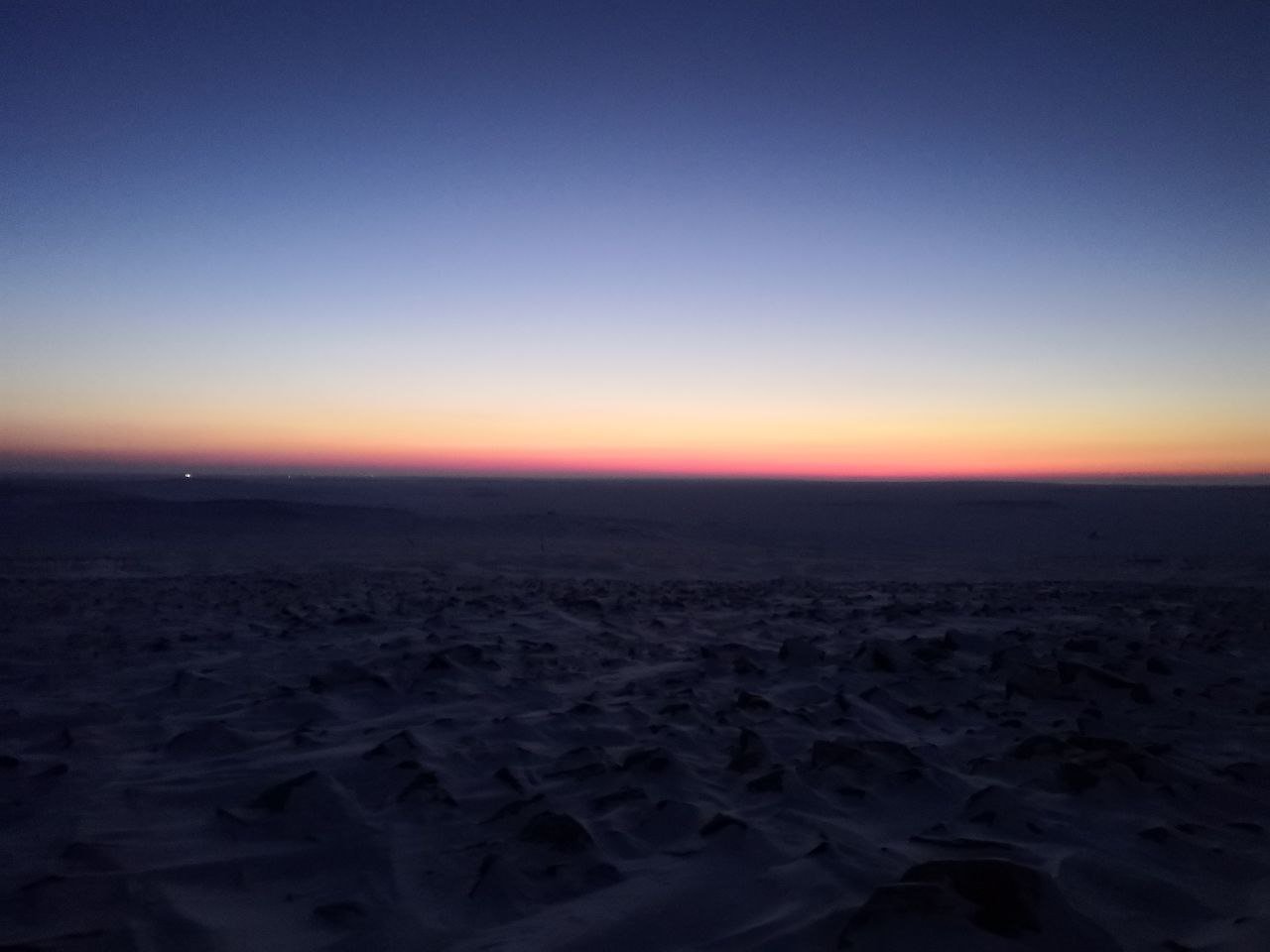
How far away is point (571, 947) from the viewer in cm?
271

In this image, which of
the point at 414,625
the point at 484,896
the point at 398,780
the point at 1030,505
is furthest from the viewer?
the point at 1030,505

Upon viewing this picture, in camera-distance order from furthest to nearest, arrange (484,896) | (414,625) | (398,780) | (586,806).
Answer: (414,625) < (398,780) < (586,806) < (484,896)

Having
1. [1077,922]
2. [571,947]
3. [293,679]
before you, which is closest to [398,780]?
[571,947]

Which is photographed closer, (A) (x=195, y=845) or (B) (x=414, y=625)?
(A) (x=195, y=845)

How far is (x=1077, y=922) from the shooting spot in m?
2.74

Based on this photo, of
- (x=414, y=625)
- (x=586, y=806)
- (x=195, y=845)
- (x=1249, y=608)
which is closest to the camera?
(x=195, y=845)

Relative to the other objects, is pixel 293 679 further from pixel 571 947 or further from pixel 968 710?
pixel 968 710

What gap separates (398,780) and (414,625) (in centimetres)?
403

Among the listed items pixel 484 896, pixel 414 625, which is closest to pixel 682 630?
pixel 414 625

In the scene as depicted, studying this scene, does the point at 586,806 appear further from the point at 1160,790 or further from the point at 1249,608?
the point at 1249,608

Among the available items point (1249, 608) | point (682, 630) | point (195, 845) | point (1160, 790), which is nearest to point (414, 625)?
point (682, 630)

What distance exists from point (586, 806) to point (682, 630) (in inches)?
172

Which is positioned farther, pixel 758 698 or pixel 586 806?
pixel 758 698

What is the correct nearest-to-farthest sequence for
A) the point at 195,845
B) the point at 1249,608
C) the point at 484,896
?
the point at 484,896 < the point at 195,845 < the point at 1249,608
